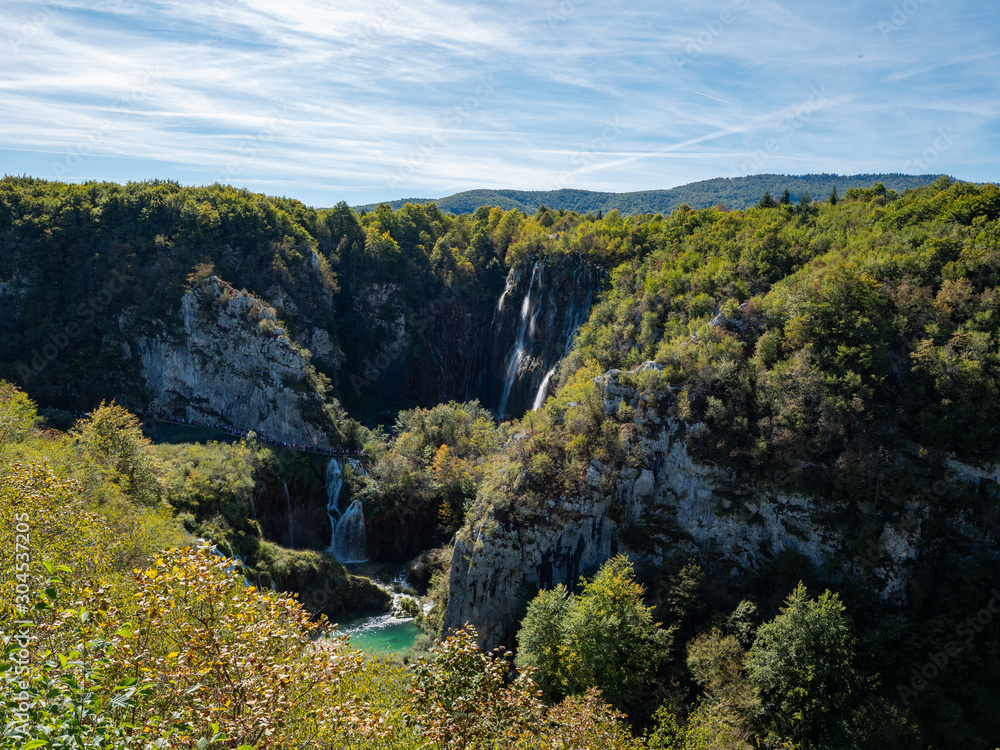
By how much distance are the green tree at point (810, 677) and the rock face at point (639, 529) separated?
5683 mm

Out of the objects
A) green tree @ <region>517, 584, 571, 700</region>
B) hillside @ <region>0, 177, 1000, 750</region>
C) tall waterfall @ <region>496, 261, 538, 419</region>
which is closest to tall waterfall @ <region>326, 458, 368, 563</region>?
hillside @ <region>0, 177, 1000, 750</region>

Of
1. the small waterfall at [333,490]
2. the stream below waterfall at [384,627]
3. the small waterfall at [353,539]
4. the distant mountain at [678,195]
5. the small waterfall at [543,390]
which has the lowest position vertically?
the stream below waterfall at [384,627]

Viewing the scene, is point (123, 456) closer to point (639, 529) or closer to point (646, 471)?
point (639, 529)

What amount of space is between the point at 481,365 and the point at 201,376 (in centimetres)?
3502

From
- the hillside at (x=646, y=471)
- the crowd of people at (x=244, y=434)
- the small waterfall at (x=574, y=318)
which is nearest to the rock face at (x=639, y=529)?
the hillside at (x=646, y=471)

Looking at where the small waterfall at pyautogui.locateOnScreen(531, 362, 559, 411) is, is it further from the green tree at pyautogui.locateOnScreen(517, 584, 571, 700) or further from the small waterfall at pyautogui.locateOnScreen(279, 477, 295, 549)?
the green tree at pyautogui.locateOnScreen(517, 584, 571, 700)

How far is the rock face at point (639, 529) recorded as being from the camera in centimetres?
3141

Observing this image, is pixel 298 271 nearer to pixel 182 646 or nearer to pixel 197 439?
pixel 197 439

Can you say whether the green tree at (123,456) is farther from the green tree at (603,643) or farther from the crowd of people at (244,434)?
A: the green tree at (603,643)

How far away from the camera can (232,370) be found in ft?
214

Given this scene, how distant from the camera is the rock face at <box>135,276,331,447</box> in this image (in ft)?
207

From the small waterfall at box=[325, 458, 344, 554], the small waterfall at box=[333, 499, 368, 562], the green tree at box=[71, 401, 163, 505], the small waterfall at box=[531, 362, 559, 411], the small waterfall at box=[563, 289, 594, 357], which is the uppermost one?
the small waterfall at box=[563, 289, 594, 357]

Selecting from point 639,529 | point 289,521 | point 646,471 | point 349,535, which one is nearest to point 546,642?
point 639,529

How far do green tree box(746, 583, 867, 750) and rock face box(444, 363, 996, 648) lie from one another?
224 inches
